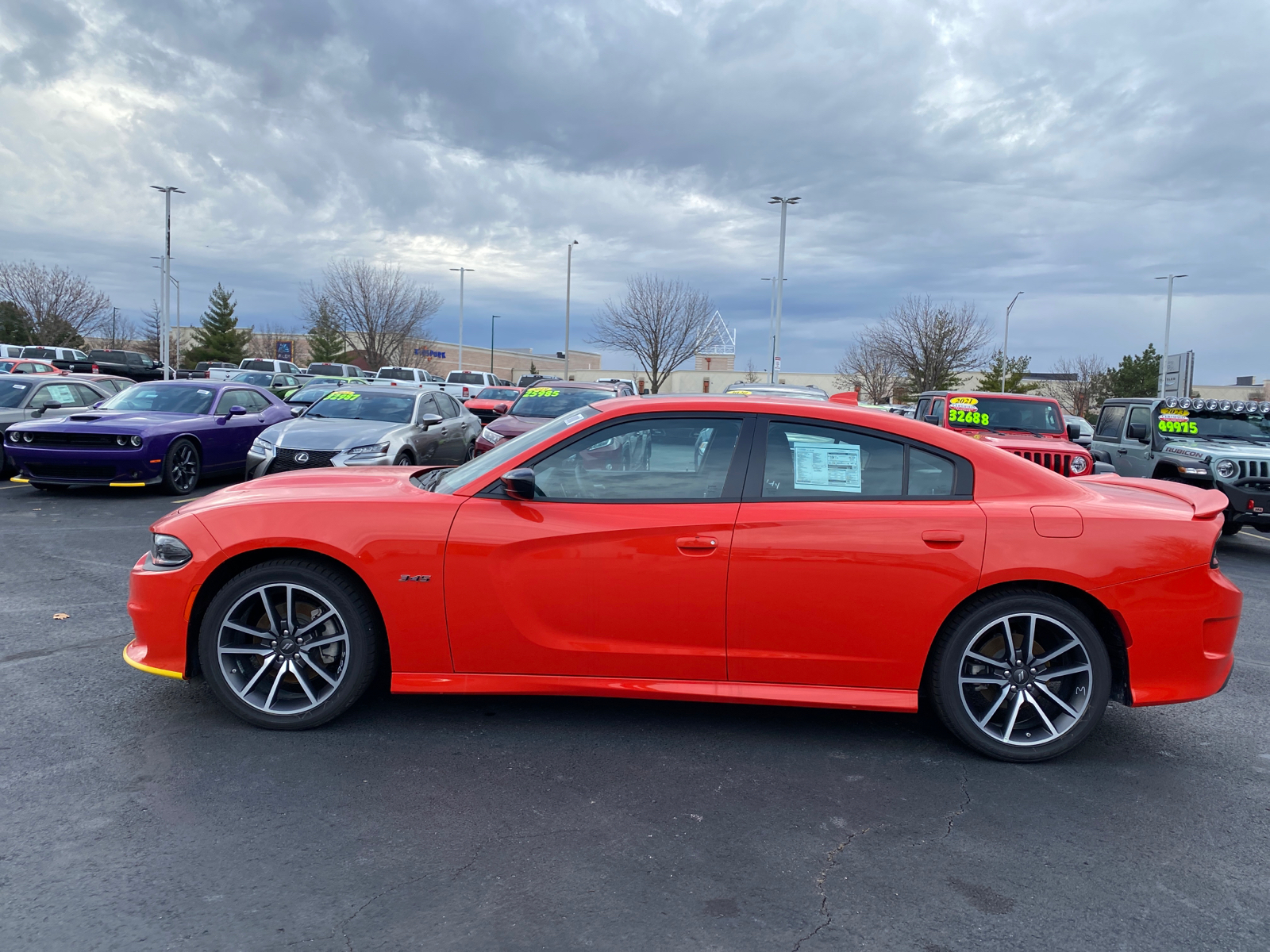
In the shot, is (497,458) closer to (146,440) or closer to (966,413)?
(146,440)

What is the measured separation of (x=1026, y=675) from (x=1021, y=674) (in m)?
0.03

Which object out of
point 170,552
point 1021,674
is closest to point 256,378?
point 170,552

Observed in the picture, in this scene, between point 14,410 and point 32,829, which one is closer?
point 32,829

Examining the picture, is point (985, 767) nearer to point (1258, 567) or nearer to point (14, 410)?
point (1258, 567)

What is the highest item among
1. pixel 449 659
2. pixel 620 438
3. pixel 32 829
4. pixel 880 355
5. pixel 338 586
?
pixel 880 355

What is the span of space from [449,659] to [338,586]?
584mm

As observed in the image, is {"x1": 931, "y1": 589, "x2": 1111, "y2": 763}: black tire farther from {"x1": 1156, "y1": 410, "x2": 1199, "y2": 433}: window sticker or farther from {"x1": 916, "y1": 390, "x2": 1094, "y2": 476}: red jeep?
{"x1": 1156, "y1": 410, "x2": 1199, "y2": 433}: window sticker

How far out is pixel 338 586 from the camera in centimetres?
383

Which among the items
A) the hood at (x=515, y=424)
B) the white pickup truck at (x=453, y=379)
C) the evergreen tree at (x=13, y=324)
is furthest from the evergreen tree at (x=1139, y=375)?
the evergreen tree at (x=13, y=324)

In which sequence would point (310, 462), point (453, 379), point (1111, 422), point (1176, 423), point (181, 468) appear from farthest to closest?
1. point (453, 379)
2. point (1111, 422)
3. point (181, 468)
4. point (1176, 423)
5. point (310, 462)

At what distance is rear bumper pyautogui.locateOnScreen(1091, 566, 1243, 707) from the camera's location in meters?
3.75

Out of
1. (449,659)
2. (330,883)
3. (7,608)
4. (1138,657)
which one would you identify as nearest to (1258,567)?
(1138,657)

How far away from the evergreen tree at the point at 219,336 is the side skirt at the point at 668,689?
6713 cm

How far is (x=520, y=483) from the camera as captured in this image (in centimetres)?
376
